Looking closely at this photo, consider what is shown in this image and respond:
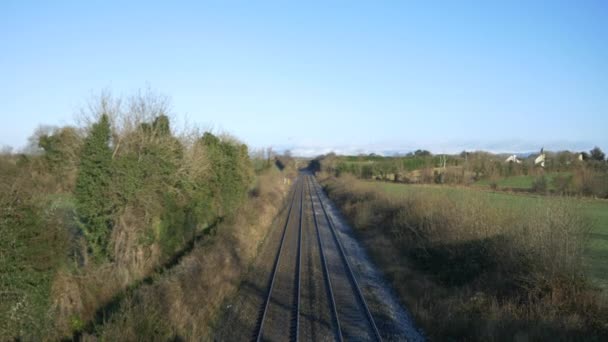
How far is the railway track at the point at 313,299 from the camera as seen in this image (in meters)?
9.98

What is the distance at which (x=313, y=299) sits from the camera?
1274 centimetres

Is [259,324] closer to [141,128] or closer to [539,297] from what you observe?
[539,297]

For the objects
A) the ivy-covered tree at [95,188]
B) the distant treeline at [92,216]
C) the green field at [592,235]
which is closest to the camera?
the distant treeline at [92,216]

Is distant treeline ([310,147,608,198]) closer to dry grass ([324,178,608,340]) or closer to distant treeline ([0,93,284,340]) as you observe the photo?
dry grass ([324,178,608,340])

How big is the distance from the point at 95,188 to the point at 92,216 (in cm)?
86

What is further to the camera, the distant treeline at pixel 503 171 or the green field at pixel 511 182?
the green field at pixel 511 182

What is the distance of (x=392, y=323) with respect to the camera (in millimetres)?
10727

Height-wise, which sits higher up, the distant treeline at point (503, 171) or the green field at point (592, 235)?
the distant treeline at point (503, 171)

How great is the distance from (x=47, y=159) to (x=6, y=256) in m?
13.9

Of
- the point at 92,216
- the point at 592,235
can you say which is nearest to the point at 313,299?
the point at 92,216

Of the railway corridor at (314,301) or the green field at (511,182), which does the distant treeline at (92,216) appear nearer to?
the railway corridor at (314,301)

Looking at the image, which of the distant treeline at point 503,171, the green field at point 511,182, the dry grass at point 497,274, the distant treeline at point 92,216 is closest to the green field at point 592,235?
the dry grass at point 497,274

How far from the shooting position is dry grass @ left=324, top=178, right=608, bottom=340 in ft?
30.7

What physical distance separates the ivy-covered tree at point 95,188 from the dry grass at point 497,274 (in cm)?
922
